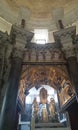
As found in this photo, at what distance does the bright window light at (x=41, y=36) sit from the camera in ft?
33.8

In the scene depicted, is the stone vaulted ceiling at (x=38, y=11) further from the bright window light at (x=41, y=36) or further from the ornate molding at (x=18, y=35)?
the ornate molding at (x=18, y=35)

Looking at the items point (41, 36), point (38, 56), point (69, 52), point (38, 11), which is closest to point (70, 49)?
point (69, 52)

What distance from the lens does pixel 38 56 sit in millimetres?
7969

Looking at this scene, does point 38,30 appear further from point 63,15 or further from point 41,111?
point 41,111

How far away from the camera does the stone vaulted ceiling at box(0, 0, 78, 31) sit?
10.4m

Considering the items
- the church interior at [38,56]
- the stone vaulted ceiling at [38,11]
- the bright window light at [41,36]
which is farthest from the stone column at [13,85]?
the stone vaulted ceiling at [38,11]

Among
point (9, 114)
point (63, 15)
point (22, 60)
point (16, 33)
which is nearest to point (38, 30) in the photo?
point (63, 15)

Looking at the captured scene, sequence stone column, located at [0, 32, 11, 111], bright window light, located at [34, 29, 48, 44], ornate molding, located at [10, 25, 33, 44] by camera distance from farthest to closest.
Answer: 1. bright window light, located at [34, 29, 48, 44]
2. ornate molding, located at [10, 25, 33, 44]
3. stone column, located at [0, 32, 11, 111]

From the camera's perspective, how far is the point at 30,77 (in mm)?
10602

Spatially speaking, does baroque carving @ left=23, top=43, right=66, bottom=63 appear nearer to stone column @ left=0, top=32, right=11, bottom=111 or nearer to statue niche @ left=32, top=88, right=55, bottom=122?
stone column @ left=0, top=32, right=11, bottom=111

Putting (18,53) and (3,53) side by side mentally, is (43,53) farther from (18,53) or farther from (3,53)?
(3,53)

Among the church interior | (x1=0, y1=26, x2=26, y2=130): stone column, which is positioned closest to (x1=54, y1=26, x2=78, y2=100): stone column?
the church interior

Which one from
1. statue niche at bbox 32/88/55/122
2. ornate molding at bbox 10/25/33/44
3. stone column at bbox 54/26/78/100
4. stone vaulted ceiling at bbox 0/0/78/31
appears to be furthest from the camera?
statue niche at bbox 32/88/55/122

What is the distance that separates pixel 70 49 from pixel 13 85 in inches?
131
